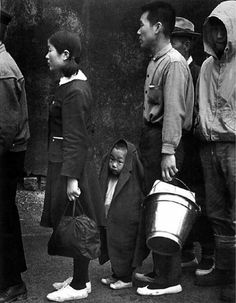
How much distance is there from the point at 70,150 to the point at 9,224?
0.68 metres

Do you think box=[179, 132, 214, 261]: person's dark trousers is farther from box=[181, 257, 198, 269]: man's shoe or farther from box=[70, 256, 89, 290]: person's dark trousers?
box=[70, 256, 89, 290]: person's dark trousers

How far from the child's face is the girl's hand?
0.58 metres

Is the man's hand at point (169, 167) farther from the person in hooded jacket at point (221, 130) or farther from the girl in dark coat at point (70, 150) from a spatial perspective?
the girl in dark coat at point (70, 150)

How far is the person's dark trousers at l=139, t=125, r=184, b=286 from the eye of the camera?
4453 mm

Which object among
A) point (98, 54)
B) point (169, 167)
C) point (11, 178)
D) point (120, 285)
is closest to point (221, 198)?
point (169, 167)

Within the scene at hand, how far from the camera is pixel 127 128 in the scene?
22.1 feet

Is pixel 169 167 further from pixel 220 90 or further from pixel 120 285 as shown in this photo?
pixel 120 285

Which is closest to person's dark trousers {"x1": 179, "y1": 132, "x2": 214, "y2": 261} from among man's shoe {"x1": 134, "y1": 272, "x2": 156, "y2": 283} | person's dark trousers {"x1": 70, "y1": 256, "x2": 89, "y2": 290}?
man's shoe {"x1": 134, "y1": 272, "x2": 156, "y2": 283}

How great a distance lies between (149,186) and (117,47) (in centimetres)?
242

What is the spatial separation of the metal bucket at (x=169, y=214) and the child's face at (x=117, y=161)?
429mm

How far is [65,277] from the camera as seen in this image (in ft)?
15.5

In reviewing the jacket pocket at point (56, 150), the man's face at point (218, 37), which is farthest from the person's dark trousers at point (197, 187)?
the jacket pocket at point (56, 150)

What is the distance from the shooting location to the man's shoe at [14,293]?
423 centimetres

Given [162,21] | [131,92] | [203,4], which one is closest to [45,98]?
[131,92]
